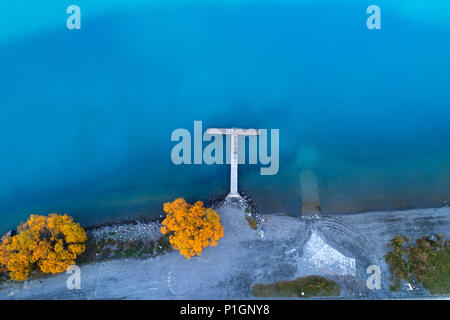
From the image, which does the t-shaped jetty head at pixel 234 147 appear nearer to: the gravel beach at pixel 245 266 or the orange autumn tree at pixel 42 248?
the gravel beach at pixel 245 266

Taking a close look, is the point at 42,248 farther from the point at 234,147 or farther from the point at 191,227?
the point at 234,147

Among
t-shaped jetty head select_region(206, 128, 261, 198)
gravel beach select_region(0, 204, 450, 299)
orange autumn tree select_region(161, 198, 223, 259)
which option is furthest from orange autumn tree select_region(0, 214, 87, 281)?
t-shaped jetty head select_region(206, 128, 261, 198)

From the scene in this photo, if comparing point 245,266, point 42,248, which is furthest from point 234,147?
point 42,248

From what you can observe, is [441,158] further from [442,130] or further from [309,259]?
[309,259]

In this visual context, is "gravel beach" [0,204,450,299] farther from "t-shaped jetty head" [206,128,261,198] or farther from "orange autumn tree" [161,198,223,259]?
"orange autumn tree" [161,198,223,259]

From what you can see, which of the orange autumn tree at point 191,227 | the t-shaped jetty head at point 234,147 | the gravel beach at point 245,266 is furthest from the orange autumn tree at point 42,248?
the t-shaped jetty head at point 234,147

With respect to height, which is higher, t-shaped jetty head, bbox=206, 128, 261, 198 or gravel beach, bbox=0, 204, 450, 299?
t-shaped jetty head, bbox=206, 128, 261, 198
